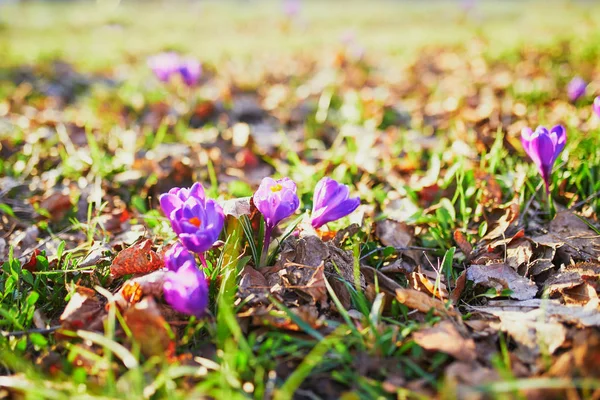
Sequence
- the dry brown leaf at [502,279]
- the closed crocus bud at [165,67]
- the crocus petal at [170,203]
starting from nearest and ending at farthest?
the crocus petal at [170,203] < the dry brown leaf at [502,279] < the closed crocus bud at [165,67]

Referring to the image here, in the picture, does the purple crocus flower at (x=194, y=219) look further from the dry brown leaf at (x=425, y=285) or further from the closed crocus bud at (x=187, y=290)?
the dry brown leaf at (x=425, y=285)

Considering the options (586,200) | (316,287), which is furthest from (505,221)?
(316,287)

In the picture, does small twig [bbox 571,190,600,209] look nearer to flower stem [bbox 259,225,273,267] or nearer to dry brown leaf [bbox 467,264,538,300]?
dry brown leaf [bbox 467,264,538,300]

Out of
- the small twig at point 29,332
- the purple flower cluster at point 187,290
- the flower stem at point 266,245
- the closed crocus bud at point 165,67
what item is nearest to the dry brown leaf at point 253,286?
the flower stem at point 266,245

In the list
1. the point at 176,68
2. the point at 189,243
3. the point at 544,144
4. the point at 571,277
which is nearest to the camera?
the point at 189,243

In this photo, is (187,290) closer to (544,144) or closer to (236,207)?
(236,207)

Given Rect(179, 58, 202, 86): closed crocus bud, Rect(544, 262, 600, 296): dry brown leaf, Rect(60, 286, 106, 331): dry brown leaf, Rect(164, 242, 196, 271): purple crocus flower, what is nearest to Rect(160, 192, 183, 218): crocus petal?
Rect(164, 242, 196, 271): purple crocus flower

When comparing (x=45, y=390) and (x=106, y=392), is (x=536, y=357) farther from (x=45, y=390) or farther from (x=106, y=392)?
(x=45, y=390)
